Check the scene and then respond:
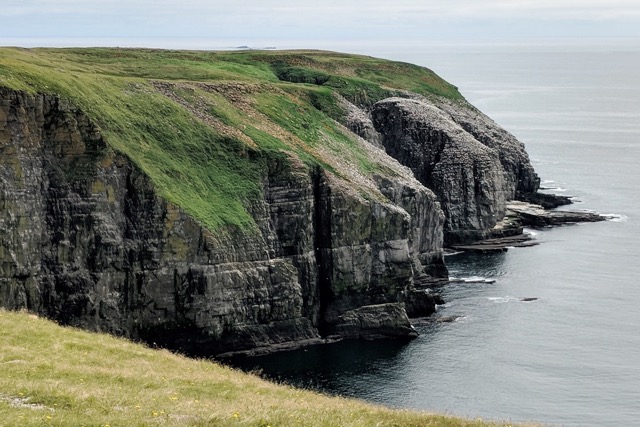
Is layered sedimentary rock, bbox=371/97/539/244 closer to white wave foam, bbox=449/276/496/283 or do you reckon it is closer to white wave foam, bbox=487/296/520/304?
white wave foam, bbox=449/276/496/283

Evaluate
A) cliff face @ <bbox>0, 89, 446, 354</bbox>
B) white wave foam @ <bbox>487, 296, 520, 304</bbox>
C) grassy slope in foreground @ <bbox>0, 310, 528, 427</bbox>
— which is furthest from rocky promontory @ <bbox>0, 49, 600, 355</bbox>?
grassy slope in foreground @ <bbox>0, 310, 528, 427</bbox>

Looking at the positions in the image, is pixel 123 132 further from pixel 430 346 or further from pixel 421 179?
pixel 421 179

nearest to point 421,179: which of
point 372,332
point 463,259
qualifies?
point 463,259

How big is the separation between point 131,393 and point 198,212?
163 ft

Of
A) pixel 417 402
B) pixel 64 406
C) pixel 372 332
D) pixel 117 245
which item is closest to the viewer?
pixel 64 406

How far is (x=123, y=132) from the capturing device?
291 feet

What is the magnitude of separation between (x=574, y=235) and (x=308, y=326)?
6417 cm

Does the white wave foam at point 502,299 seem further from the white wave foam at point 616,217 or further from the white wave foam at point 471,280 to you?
the white wave foam at point 616,217

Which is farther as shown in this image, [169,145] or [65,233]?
[169,145]

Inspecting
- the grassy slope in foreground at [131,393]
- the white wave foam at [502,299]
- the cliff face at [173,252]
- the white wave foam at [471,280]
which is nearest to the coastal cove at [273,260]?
the cliff face at [173,252]

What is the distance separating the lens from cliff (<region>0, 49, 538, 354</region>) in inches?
3187

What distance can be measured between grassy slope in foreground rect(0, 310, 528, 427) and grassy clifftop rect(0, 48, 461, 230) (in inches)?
1426

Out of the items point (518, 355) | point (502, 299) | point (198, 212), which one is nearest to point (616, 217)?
point (502, 299)

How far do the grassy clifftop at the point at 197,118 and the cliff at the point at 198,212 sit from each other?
23cm
